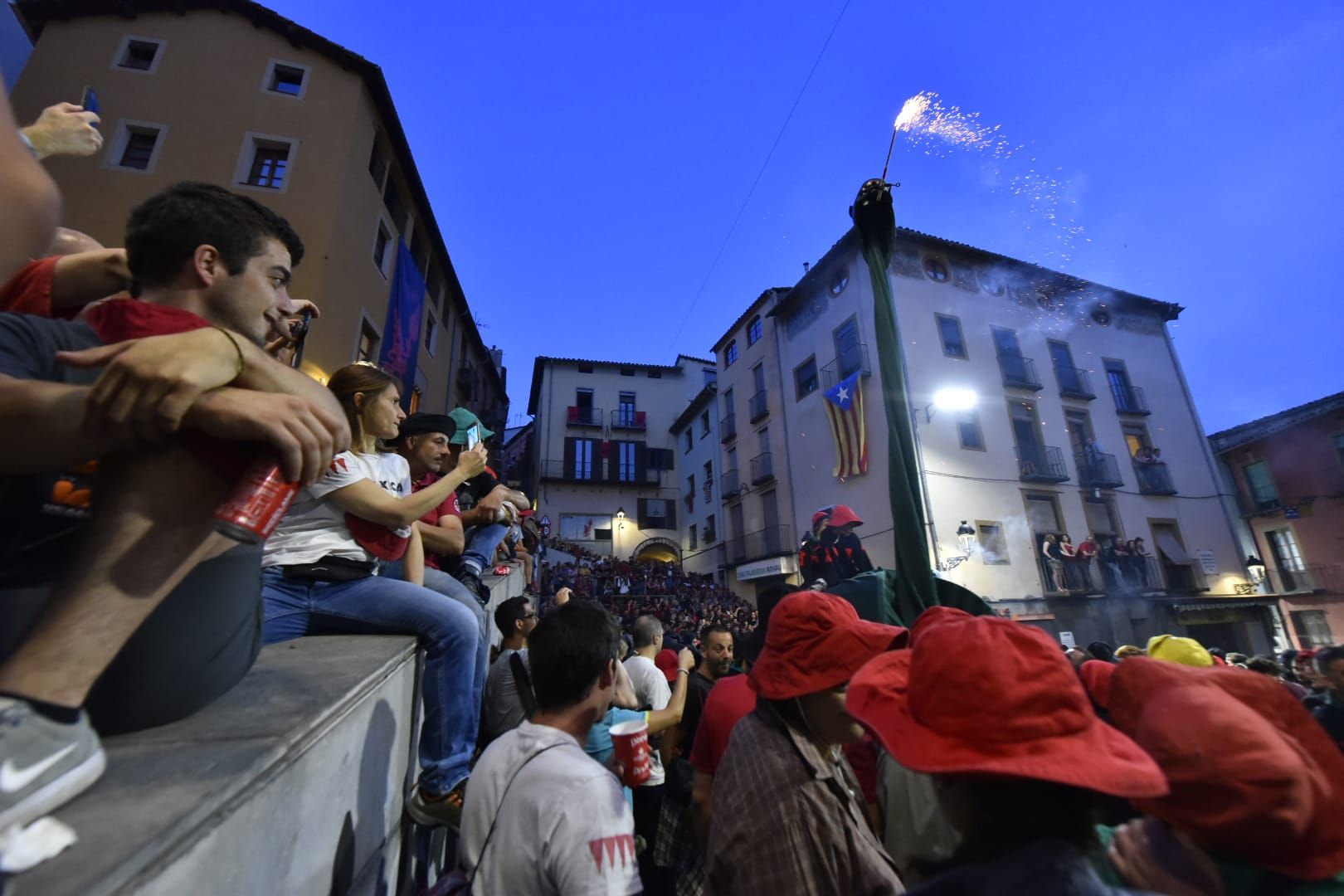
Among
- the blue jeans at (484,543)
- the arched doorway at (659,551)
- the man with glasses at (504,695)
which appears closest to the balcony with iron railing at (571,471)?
the arched doorway at (659,551)

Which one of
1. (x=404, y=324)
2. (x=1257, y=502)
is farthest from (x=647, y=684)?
(x=1257, y=502)

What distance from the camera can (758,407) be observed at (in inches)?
982

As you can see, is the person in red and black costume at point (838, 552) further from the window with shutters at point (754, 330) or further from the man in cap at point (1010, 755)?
the window with shutters at point (754, 330)

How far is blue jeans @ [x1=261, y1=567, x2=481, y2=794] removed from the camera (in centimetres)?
233

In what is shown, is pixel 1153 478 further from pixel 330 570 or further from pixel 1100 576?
pixel 330 570

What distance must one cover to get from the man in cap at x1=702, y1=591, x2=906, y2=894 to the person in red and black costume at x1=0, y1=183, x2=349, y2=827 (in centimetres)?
153

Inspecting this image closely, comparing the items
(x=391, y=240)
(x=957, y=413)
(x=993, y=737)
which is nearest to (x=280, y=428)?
(x=993, y=737)

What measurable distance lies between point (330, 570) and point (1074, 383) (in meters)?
24.9

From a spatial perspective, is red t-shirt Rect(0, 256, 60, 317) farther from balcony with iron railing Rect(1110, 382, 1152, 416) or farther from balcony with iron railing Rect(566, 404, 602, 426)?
balcony with iron railing Rect(566, 404, 602, 426)

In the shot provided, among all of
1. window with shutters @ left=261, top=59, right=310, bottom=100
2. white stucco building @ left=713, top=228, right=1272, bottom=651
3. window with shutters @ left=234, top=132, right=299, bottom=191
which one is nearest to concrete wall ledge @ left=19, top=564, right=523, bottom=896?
window with shutters @ left=234, top=132, right=299, bottom=191

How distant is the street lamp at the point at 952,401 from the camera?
17891mm

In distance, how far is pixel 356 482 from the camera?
7.54 feet

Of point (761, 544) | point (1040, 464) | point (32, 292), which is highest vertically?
point (1040, 464)

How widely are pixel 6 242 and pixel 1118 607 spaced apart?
23.1m
